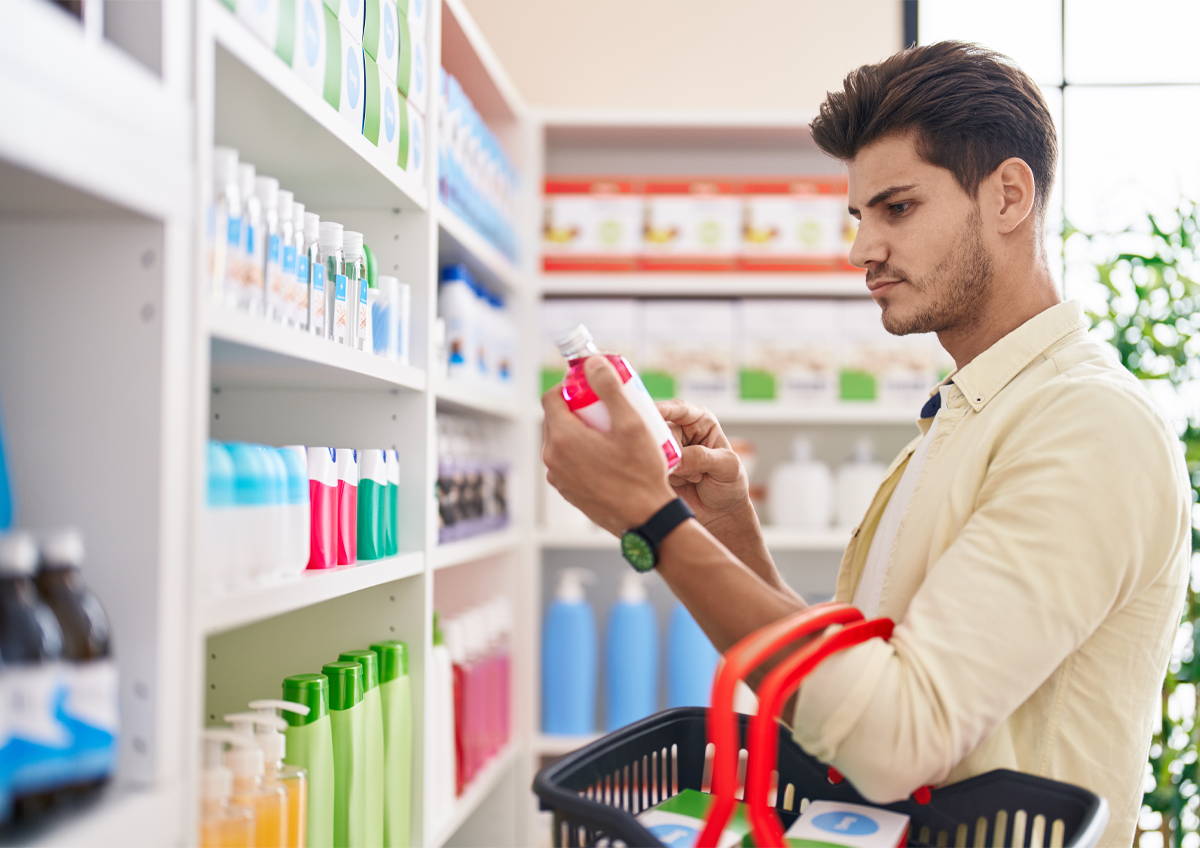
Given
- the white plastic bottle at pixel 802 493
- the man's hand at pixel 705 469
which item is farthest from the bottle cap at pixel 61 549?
the white plastic bottle at pixel 802 493

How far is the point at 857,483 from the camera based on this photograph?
10.5 ft

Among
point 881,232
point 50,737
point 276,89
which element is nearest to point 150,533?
point 50,737

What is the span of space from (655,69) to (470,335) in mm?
1410

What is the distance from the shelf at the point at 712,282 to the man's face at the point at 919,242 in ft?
5.39

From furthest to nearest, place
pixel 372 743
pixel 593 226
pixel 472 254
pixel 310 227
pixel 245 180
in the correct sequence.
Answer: pixel 593 226
pixel 472 254
pixel 372 743
pixel 310 227
pixel 245 180

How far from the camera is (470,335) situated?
2.63 metres

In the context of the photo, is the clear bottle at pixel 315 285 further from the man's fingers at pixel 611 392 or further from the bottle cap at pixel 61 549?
the bottle cap at pixel 61 549

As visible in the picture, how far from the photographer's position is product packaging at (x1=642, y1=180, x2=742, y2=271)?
3.21 meters

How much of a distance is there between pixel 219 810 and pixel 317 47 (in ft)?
3.22

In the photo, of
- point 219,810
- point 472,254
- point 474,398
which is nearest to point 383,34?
point 472,254

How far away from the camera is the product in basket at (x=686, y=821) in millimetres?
1167

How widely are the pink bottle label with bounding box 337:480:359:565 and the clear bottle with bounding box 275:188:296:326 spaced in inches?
13.1

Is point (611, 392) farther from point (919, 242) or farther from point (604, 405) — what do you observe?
point (919, 242)

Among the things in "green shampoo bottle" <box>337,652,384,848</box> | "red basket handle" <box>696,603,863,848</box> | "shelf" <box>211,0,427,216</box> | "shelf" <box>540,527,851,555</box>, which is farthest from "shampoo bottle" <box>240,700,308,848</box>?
"shelf" <box>540,527,851,555</box>
